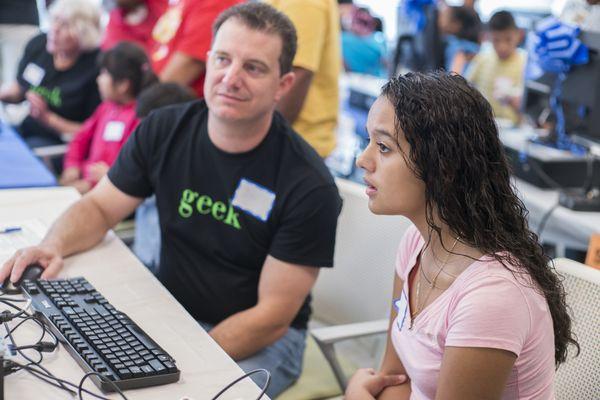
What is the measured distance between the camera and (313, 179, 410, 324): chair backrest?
6.26ft

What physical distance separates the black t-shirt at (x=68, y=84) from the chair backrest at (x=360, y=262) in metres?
2.10

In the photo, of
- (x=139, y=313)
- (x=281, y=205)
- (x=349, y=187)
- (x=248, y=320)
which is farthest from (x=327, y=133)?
(x=139, y=313)

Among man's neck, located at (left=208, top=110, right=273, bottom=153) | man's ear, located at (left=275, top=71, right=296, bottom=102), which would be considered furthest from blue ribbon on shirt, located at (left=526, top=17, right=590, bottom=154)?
man's neck, located at (left=208, top=110, right=273, bottom=153)

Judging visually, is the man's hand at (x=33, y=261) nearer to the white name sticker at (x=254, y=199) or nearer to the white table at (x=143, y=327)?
the white table at (x=143, y=327)

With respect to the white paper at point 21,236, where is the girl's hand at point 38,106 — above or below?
below

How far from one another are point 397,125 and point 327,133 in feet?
4.82

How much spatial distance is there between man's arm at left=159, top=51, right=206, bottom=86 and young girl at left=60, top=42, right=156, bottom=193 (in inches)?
9.9

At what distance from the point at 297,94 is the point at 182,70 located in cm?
55

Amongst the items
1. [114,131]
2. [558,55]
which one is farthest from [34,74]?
[558,55]

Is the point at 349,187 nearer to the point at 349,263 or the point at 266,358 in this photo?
the point at 349,263

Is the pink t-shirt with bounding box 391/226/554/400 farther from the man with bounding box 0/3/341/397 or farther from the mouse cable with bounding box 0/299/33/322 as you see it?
the mouse cable with bounding box 0/299/33/322

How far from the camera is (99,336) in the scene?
132cm

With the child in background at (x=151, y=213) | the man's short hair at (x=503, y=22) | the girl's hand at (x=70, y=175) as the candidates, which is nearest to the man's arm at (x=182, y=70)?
the child in background at (x=151, y=213)

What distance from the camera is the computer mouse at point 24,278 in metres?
1.52
